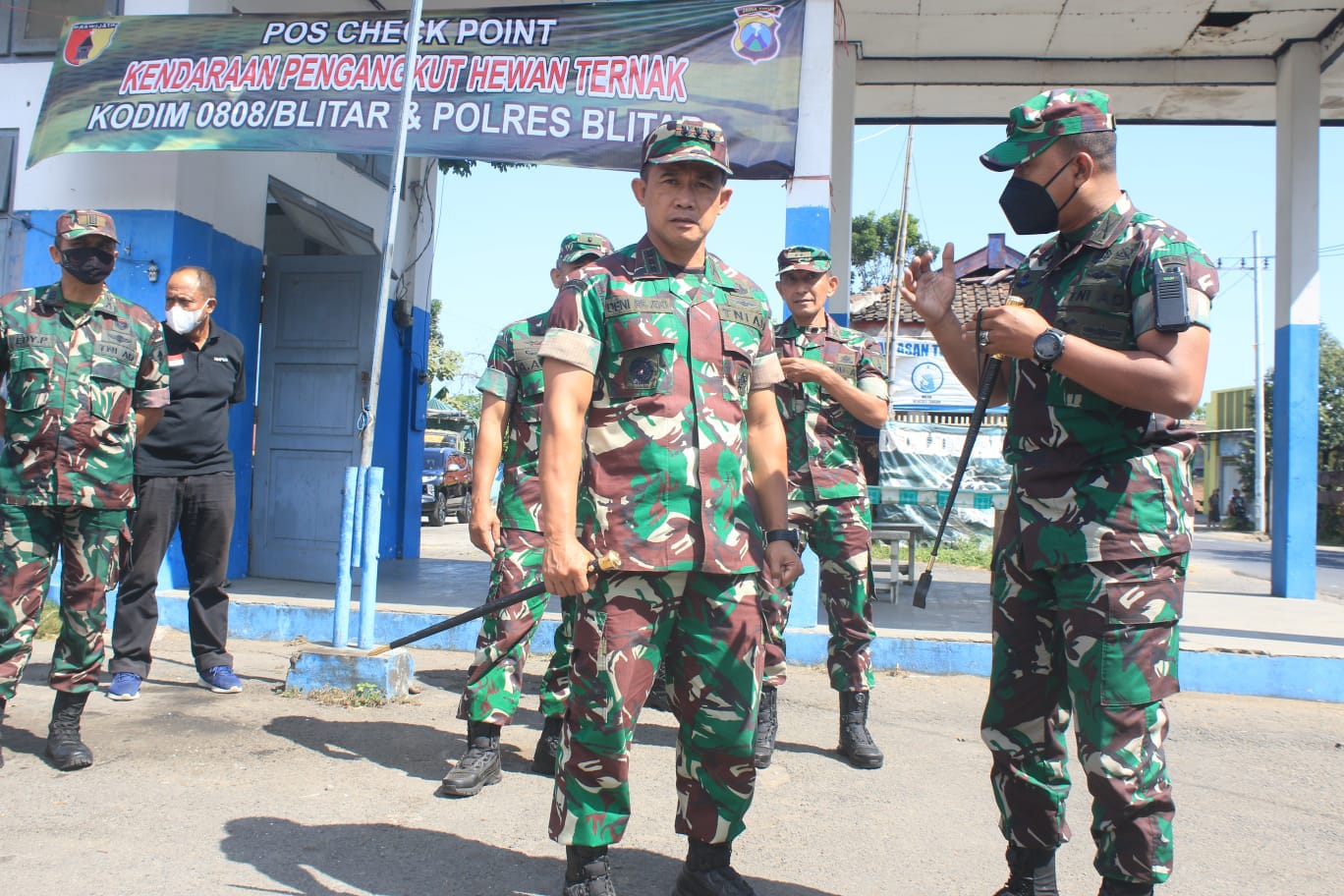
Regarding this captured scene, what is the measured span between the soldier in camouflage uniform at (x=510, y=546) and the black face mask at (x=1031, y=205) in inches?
74.5

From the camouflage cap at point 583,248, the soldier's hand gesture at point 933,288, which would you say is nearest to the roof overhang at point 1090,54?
the camouflage cap at point 583,248

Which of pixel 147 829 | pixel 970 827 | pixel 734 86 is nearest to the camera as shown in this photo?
pixel 147 829

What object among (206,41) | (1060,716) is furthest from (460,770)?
(206,41)

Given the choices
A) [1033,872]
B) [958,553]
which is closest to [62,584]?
[1033,872]

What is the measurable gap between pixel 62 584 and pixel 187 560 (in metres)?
1.25

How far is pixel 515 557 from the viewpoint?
3871 millimetres

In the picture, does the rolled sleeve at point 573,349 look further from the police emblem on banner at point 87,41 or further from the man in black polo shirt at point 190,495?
the police emblem on banner at point 87,41

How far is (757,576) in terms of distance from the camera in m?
2.69

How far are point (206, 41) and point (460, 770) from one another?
564cm

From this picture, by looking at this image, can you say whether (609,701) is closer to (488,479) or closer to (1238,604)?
(488,479)

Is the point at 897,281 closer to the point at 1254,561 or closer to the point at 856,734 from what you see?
the point at 1254,561

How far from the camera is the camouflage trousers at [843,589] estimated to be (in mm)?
4246

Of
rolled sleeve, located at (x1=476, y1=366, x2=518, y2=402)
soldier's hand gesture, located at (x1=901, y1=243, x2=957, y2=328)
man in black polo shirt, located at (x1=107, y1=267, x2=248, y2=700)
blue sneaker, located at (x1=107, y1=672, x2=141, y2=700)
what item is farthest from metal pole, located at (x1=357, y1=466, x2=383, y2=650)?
soldier's hand gesture, located at (x1=901, y1=243, x2=957, y2=328)

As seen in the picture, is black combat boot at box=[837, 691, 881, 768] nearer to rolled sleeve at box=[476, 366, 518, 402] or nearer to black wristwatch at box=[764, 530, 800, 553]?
black wristwatch at box=[764, 530, 800, 553]
